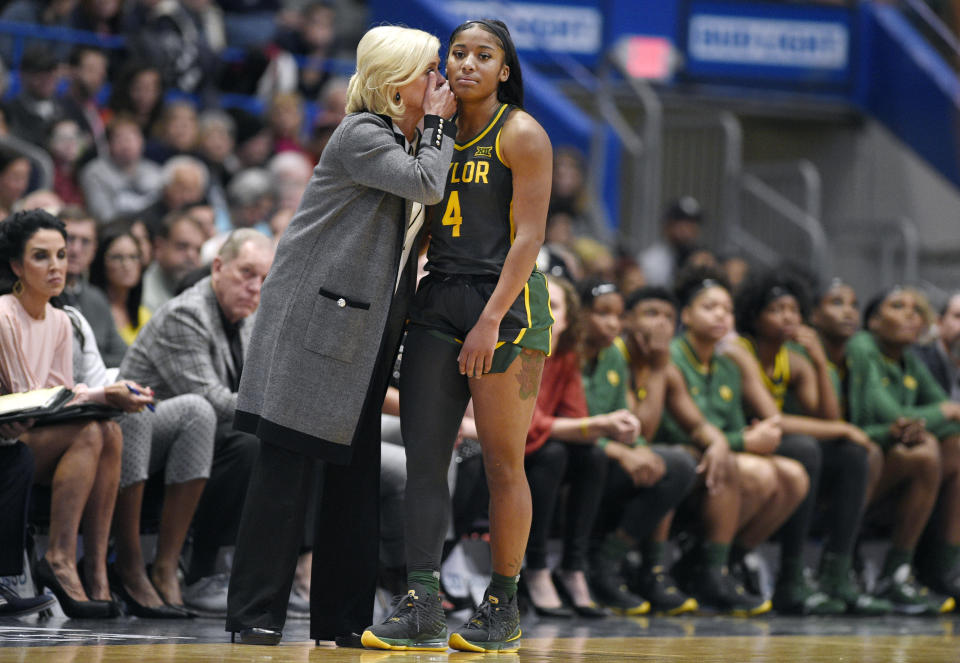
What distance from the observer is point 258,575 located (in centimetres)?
417

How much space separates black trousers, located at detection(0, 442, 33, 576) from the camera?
4.74 meters

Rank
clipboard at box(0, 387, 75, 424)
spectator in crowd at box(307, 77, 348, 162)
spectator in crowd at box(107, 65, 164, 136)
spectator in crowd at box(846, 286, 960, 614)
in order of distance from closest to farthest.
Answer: clipboard at box(0, 387, 75, 424), spectator in crowd at box(846, 286, 960, 614), spectator in crowd at box(107, 65, 164, 136), spectator in crowd at box(307, 77, 348, 162)

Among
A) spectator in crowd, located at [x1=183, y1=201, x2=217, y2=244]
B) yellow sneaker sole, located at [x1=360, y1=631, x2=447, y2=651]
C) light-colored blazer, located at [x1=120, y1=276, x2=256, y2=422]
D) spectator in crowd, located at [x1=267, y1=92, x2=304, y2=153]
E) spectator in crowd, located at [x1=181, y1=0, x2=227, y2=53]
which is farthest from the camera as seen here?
spectator in crowd, located at [x1=181, y1=0, x2=227, y2=53]

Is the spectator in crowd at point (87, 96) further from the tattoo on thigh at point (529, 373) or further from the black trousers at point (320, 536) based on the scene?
the tattoo on thigh at point (529, 373)

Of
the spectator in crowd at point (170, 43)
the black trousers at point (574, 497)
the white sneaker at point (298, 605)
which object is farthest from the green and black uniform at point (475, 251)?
the spectator in crowd at point (170, 43)

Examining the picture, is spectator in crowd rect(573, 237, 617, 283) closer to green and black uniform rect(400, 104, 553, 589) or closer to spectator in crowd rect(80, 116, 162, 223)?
spectator in crowd rect(80, 116, 162, 223)

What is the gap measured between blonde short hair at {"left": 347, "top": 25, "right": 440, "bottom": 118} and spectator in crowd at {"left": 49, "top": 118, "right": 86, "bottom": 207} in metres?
4.88

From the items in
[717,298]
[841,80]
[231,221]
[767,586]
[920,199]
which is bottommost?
[767,586]

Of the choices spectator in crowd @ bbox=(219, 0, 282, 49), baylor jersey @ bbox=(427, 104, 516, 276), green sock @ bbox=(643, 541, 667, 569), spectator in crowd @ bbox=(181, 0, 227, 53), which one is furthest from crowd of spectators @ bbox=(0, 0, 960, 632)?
spectator in crowd @ bbox=(219, 0, 282, 49)

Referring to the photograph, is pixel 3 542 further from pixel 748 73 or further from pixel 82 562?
pixel 748 73

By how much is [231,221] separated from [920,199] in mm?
7706

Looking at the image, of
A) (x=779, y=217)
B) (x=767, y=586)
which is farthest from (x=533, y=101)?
(x=767, y=586)

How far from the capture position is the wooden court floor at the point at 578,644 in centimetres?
380

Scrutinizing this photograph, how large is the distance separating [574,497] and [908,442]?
1.97 metres
